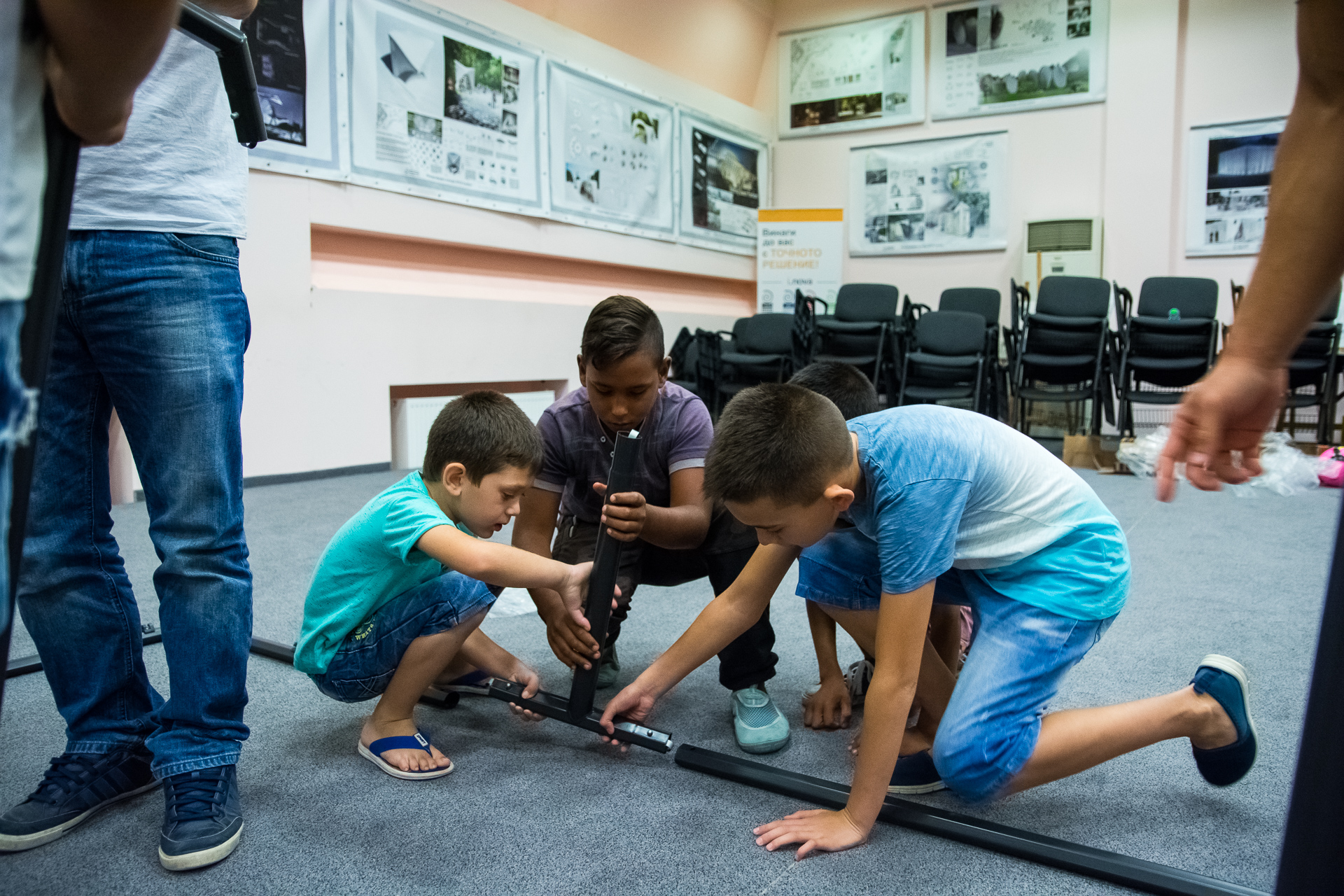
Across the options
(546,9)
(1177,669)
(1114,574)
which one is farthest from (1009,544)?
(546,9)

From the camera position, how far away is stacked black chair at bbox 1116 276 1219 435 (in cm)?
493

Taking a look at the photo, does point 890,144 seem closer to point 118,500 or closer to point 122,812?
point 118,500

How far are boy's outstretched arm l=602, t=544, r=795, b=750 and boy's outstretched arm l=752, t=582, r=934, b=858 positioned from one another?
10.2 inches

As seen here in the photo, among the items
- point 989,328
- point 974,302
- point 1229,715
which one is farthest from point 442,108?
point 1229,715

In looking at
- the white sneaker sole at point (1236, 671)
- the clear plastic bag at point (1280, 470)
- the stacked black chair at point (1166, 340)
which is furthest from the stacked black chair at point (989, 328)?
the white sneaker sole at point (1236, 671)

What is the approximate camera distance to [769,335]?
19.1ft

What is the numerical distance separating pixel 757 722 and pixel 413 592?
1.89 feet

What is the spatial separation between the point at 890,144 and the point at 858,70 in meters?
0.68

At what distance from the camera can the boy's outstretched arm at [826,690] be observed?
1485 millimetres

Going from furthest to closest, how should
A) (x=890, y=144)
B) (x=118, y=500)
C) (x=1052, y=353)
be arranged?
1. (x=890, y=144)
2. (x=1052, y=353)
3. (x=118, y=500)

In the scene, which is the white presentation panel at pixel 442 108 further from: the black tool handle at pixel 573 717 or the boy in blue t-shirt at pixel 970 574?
the boy in blue t-shirt at pixel 970 574

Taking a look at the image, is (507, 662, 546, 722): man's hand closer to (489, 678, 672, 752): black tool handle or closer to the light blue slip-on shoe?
(489, 678, 672, 752): black tool handle

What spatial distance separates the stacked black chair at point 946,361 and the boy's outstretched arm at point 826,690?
386 cm

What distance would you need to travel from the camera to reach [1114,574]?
46.1 inches
